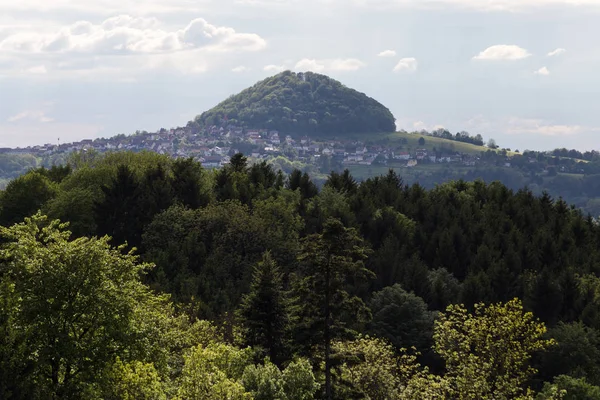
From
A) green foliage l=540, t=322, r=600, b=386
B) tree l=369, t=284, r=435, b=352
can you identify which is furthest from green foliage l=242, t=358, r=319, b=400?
green foliage l=540, t=322, r=600, b=386

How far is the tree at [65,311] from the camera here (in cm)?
3005

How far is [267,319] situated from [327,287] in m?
6.92

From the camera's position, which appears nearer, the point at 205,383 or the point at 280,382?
the point at 205,383

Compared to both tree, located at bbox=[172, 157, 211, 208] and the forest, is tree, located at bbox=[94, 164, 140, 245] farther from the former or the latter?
tree, located at bbox=[172, 157, 211, 208]

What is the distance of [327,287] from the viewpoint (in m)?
36.7

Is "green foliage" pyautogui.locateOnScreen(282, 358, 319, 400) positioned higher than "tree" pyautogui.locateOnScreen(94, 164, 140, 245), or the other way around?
"tree" pyautogui.locateOnScreen(94, 164, 140, 245)

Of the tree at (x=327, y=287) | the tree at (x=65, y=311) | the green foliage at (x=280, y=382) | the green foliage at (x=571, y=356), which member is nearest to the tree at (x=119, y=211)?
the tree at (x=327, y=287)

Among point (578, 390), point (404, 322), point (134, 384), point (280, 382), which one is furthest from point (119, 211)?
point (578, 390)

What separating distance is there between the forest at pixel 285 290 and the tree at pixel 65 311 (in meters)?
0.08

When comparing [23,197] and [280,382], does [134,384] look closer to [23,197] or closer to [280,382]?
[280,382]

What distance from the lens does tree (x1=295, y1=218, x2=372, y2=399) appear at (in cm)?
3575

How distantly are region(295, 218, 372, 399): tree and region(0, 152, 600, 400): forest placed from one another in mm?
105

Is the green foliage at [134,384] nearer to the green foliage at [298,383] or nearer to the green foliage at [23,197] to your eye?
the green foliage at [298,383]

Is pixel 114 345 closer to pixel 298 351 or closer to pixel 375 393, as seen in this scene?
pixel 298 351
